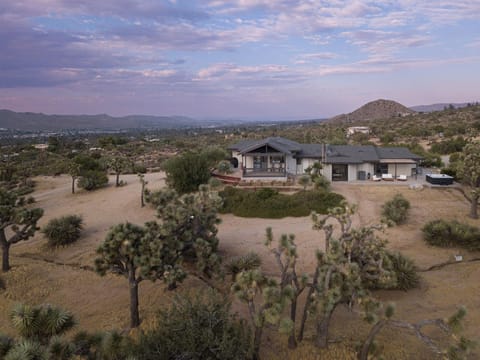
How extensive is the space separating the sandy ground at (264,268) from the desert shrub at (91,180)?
165 inches

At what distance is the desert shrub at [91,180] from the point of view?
2811cm

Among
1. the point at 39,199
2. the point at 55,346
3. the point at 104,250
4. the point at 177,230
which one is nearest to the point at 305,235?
the point at 177,230

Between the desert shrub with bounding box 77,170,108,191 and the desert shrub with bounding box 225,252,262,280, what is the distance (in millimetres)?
19179

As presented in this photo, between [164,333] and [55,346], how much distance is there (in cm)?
255

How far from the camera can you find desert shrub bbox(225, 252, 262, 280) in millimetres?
13047

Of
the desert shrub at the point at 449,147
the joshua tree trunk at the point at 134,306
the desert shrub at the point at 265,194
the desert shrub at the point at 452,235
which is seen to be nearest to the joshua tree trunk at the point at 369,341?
the joshua tree trunk at the point at 134,306

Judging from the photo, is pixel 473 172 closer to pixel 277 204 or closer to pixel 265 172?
pixel 277 204

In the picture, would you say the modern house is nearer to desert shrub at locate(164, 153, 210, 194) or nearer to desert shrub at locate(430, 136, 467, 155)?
desert shrub at locate(164, 153, 210, 194)

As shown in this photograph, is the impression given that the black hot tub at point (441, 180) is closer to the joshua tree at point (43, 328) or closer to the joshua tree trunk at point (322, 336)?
the joshua tree trunk at point (322, 336)

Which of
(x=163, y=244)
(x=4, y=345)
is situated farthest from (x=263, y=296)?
(x=4, y=345)

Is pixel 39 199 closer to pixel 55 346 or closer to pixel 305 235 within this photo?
pixel 305 235

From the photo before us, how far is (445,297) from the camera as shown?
11234mm

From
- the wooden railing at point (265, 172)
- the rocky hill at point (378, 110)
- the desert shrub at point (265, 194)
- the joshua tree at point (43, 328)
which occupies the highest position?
the rocky hill at point (378, 110)

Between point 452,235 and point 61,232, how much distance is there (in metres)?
18.1
